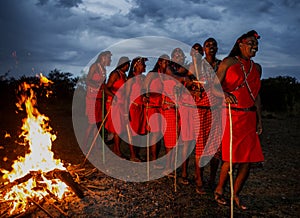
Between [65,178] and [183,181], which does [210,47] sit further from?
[65,178]

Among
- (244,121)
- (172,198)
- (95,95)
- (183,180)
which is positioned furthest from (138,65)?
(244,121)

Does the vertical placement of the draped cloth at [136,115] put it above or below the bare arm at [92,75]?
below

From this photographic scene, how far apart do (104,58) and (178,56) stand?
230 cm

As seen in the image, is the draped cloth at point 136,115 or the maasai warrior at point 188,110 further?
the draped cloth at point 136,115

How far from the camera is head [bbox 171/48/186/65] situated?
18.5 feet

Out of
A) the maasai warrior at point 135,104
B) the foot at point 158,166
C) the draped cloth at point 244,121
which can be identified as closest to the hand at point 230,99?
the draped cloth at point 244,121

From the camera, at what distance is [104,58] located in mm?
7316

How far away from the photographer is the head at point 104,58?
7.31 metres

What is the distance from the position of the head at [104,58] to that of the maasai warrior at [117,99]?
0.31 m

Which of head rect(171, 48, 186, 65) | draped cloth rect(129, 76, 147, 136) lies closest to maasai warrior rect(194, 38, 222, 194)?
head rect(171, 48, 186, 65)

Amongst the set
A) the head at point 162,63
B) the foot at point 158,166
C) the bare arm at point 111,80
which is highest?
the head at point 162,63

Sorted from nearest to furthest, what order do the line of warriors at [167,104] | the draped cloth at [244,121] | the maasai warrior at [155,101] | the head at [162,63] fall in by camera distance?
the draped cloth at [244,121] → the line of warriors at [167,104] → the head at [162,63] → the maasai warrior at [155,101]

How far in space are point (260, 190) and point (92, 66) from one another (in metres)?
4.46

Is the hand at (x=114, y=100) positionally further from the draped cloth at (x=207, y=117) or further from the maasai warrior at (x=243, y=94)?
the maasai warrior at (x=243, y=94)
